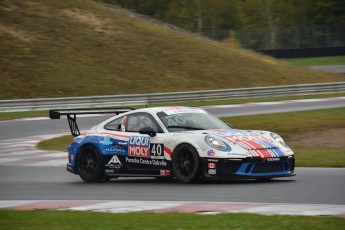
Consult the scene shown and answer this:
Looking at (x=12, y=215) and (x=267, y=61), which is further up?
(x=267, y=61)

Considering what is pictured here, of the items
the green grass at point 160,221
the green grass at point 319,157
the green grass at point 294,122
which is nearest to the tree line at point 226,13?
the green grass at point 294,122

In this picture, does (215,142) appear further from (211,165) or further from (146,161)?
(146,161)

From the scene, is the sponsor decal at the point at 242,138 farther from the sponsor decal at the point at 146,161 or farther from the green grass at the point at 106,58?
the green grass at the point at 106,58

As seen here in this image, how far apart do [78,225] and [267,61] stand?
38.4 metres

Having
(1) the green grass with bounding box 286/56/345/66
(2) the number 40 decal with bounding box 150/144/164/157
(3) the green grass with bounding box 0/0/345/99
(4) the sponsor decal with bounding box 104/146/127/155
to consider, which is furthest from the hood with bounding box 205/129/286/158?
(1) the green grass with bounding box 286/56/345/66

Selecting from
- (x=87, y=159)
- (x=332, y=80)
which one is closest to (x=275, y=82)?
(x=332, y=80)

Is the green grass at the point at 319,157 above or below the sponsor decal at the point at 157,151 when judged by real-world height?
below

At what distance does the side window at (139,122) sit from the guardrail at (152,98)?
18918 mm

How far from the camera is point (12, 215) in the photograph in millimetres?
9203

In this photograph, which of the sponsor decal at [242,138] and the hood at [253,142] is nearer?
the hood at [253,142]

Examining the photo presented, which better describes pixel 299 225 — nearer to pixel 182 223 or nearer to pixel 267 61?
pixel 182 223

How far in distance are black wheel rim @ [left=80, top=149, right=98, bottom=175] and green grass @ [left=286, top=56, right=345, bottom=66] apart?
1588 inches

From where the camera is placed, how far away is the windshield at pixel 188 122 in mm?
12383

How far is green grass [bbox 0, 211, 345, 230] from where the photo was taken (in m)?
7.81
